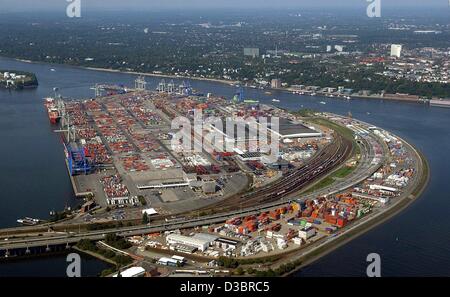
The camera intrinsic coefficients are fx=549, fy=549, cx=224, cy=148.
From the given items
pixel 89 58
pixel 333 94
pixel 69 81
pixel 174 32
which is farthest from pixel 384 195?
pixel 174 32

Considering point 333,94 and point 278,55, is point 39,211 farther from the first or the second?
point 278,55

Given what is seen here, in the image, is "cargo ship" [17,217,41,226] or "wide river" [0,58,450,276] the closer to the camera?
"wide river" [0,58,450,276]

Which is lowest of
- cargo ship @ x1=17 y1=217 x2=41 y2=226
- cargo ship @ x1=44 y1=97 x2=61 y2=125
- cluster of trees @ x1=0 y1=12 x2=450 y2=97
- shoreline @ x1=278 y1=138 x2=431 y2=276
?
cargo ship @ x1=17 y1=217 x2=41 y2=226

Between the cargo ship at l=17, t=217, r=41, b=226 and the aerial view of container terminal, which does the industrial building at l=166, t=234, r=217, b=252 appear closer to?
the aerial view of container terminal

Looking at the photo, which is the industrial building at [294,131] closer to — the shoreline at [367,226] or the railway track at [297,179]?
the railway track at [297,179]

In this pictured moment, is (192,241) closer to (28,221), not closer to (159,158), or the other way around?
(28,221)

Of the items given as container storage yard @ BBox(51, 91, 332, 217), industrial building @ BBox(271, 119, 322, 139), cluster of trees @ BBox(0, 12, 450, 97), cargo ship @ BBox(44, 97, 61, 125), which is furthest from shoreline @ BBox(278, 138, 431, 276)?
cluster of trees @ BBox(0, 12, 450, 97)

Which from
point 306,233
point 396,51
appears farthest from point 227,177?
point 396,51

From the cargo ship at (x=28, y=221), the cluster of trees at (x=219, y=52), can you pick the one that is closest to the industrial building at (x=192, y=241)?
the cargo ship at (x=28, y=221)
